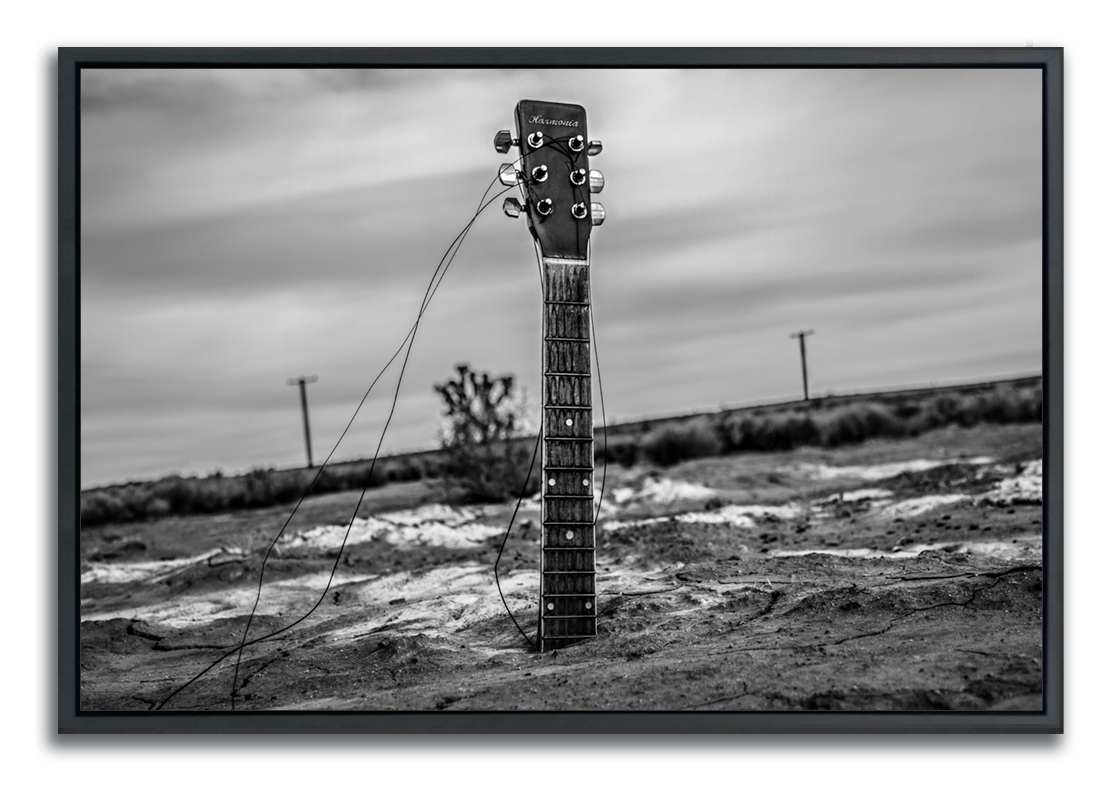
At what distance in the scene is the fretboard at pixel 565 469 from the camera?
612 cm

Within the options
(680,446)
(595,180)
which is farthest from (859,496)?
(595,180)

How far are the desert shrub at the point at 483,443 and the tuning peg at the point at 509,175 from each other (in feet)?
15.9

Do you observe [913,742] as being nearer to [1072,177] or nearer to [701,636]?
[701,636]

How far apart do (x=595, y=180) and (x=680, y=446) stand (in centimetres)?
656

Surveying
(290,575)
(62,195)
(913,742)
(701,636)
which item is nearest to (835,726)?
(913,742)

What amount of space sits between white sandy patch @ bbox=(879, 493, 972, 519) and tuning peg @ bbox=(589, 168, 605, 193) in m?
4.17

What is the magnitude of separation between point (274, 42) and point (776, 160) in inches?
116

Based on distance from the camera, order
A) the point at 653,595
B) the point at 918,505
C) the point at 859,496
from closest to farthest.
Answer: the point at 653,595
the point at 918,505
the point at 859,496

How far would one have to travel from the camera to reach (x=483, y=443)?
11.3m

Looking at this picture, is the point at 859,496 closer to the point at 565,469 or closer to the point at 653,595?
the point at 653,595

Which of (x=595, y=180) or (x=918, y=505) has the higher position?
(x=595, y=180)

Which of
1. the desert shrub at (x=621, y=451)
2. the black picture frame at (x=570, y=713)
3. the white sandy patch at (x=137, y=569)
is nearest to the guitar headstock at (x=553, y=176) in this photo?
the black picture frame at (x=570, y=713)

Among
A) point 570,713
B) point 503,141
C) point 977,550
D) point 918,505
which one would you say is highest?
point 503,141

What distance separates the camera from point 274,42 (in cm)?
568
